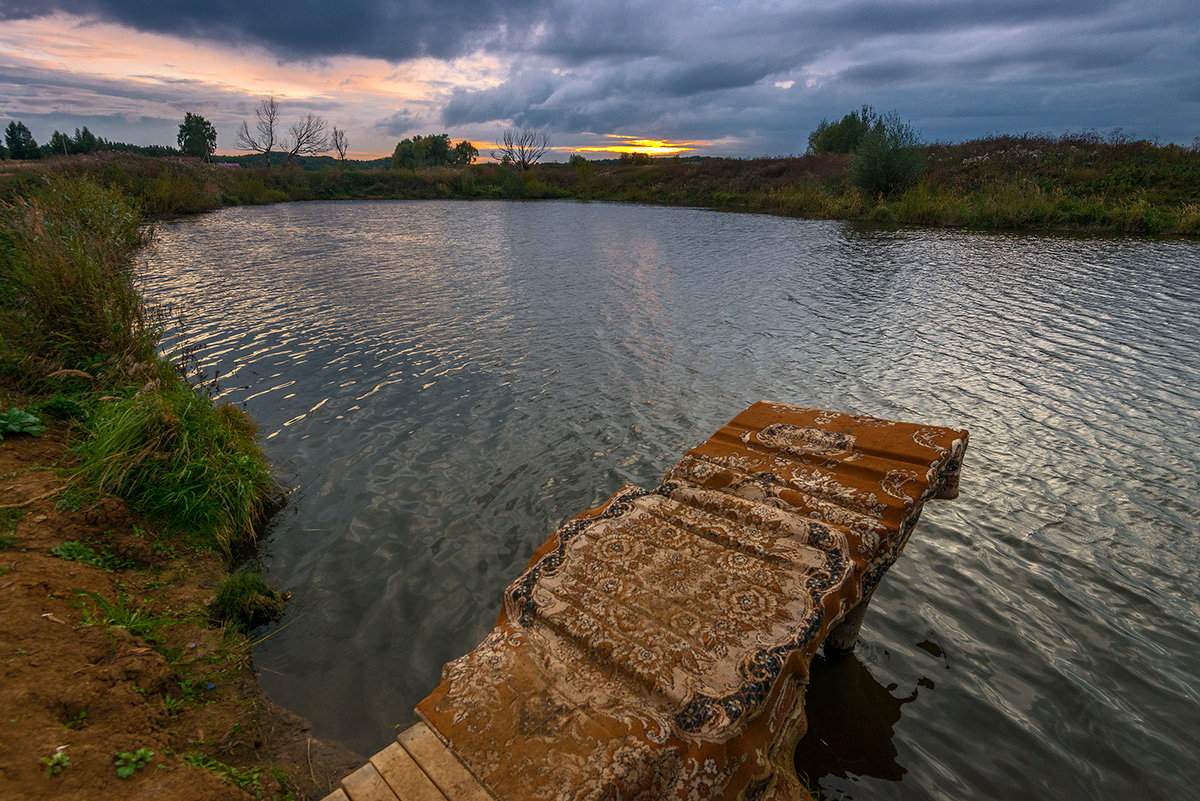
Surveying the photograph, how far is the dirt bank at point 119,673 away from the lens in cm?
219

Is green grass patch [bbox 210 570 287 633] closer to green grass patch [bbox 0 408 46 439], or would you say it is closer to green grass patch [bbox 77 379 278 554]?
green grass patch [bbox 77 379 278 554]

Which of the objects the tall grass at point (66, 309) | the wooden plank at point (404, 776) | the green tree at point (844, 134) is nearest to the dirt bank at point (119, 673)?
the wooden plank at point (404, 776)

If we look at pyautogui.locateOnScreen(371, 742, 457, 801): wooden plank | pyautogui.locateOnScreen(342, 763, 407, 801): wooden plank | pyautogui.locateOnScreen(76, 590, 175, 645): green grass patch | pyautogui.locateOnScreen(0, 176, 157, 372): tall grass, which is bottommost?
pyautogui.locateOnScreen(76, 590, 175, 645): green grass patch

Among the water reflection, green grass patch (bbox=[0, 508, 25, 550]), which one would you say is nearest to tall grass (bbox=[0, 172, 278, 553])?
green grass patch (bbox=[0, 508, 25, 550])

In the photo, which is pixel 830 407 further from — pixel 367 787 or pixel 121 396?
pixel 121 396

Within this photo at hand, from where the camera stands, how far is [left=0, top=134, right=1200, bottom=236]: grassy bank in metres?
25.8

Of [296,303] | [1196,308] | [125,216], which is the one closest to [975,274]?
[1196,308]

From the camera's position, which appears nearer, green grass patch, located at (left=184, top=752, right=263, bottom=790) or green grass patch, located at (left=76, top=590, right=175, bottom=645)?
green grass patch, located at (left=184, top=752, right=263, bottom=790)

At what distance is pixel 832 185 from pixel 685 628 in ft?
149

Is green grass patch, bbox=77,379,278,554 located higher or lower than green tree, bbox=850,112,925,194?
lower

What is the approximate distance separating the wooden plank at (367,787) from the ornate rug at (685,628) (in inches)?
9.1

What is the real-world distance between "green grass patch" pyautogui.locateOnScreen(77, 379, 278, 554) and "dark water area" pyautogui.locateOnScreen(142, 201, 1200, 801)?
19.1 inches

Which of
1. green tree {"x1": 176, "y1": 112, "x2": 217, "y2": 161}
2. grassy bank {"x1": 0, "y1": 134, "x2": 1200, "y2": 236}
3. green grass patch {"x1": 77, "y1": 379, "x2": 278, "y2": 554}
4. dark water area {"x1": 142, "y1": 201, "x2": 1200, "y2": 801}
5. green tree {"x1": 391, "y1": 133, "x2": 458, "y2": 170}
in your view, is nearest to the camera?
dark water area {"x1": 142, "y1": 201, "x2": 1200, "y2": 801}

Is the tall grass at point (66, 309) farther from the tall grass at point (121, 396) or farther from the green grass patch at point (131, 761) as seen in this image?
the green grass patch at point (131, 761)
